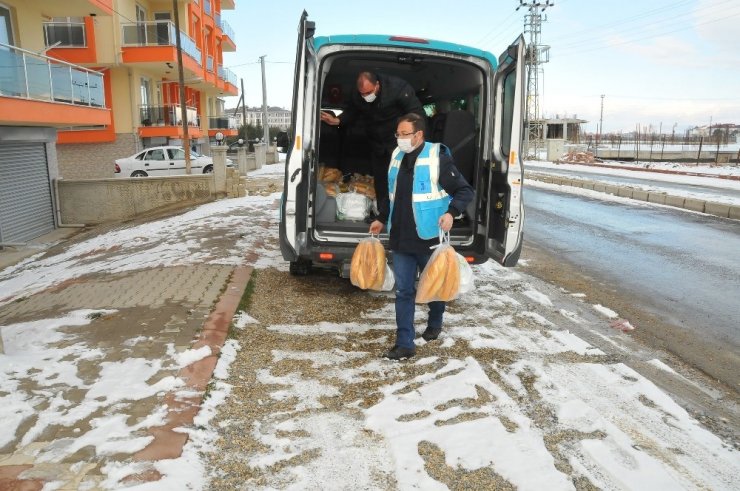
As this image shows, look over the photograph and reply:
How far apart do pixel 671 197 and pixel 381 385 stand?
12943 mm

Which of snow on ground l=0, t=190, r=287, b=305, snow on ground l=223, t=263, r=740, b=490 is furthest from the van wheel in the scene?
snow on ground l=223, t=263, r=740, b=490

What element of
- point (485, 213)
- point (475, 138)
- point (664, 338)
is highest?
point (475, 138)

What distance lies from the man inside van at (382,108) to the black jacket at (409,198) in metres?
1.61

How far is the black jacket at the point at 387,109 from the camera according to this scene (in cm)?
597

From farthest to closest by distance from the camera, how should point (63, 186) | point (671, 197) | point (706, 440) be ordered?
1. point (63, 186)
2. point (671, 197)
3. point (706, 440)

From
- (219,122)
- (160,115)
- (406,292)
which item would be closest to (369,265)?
(406,292)

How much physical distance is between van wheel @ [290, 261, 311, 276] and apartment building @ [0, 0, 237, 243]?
820 cm

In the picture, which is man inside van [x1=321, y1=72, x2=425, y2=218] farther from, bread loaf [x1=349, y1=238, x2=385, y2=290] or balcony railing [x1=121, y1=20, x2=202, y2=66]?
balcony railing [x1=121, y1=20, x2=202, y2=66]

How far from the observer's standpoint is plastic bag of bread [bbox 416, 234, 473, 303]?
4184 millimetres

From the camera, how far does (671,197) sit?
46.2 feet

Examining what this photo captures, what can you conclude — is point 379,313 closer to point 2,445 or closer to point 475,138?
point 475,138

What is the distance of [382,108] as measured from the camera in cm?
609

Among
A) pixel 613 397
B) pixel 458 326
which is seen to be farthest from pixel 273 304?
pixel 613 397

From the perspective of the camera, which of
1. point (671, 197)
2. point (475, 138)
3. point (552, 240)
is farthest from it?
point (671, 197)
